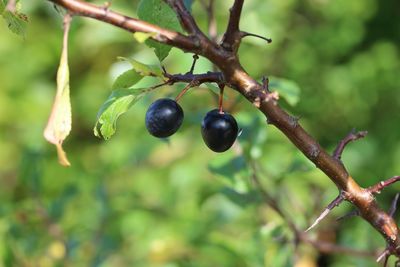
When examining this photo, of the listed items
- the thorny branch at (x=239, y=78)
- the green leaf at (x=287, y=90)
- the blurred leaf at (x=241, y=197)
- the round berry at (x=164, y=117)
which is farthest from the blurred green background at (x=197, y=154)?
the thorny branch at (x=239, y=78)

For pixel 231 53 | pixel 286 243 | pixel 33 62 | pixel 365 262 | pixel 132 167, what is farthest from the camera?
pixel 33 62

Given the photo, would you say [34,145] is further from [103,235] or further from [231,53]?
[231,53]

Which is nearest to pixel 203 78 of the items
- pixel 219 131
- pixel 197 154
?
pixel 219 131

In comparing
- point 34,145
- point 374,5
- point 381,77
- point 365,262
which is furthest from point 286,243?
point 374,5

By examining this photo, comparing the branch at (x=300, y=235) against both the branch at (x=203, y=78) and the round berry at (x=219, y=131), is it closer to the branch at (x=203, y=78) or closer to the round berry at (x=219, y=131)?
the round berry at (x=219, y=131)

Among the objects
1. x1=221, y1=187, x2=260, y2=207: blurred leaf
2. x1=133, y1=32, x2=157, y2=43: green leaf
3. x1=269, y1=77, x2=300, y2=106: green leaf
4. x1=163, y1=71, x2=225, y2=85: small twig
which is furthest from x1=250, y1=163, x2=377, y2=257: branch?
x1=133, y1=32, x2=157, y2=43: green leaf
